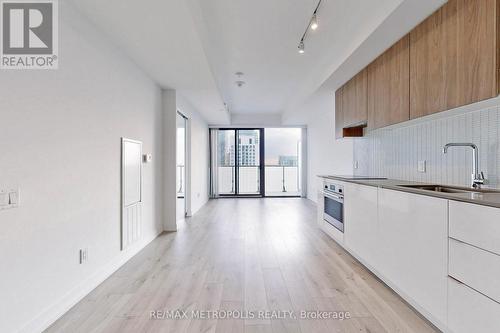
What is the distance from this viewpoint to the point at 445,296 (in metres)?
1.61

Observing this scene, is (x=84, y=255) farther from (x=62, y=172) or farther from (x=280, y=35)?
(x=280, y=35)

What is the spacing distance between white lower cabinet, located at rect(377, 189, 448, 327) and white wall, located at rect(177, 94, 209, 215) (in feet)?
12.2

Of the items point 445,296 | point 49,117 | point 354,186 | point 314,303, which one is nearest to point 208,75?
point 49,117

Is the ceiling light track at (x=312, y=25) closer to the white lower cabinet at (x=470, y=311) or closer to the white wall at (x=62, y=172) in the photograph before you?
the white wall at (x=62, y=172)

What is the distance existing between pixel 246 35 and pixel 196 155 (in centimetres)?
368

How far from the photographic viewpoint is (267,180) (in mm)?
9109

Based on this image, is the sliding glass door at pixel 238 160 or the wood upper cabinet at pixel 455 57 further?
the sliding glass door at pixel 238 160

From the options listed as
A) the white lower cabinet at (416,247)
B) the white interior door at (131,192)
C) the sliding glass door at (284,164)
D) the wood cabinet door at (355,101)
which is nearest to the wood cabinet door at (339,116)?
the wood cabinet door at (355,101)

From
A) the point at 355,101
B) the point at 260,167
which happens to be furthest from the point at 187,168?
the point at 355,101

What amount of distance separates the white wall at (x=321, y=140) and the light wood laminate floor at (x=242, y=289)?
1.81m

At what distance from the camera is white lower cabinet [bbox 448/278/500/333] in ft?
4.32

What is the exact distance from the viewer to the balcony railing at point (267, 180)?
848 cm

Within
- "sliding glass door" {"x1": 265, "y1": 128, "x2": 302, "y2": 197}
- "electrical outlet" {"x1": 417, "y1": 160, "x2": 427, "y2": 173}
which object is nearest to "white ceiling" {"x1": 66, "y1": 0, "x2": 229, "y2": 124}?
"electrical outlet" {"x1": 417, "y1": 160, "x2": 427, "y2": 173}

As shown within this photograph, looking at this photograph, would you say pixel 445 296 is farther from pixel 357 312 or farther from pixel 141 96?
pixel 141 96
